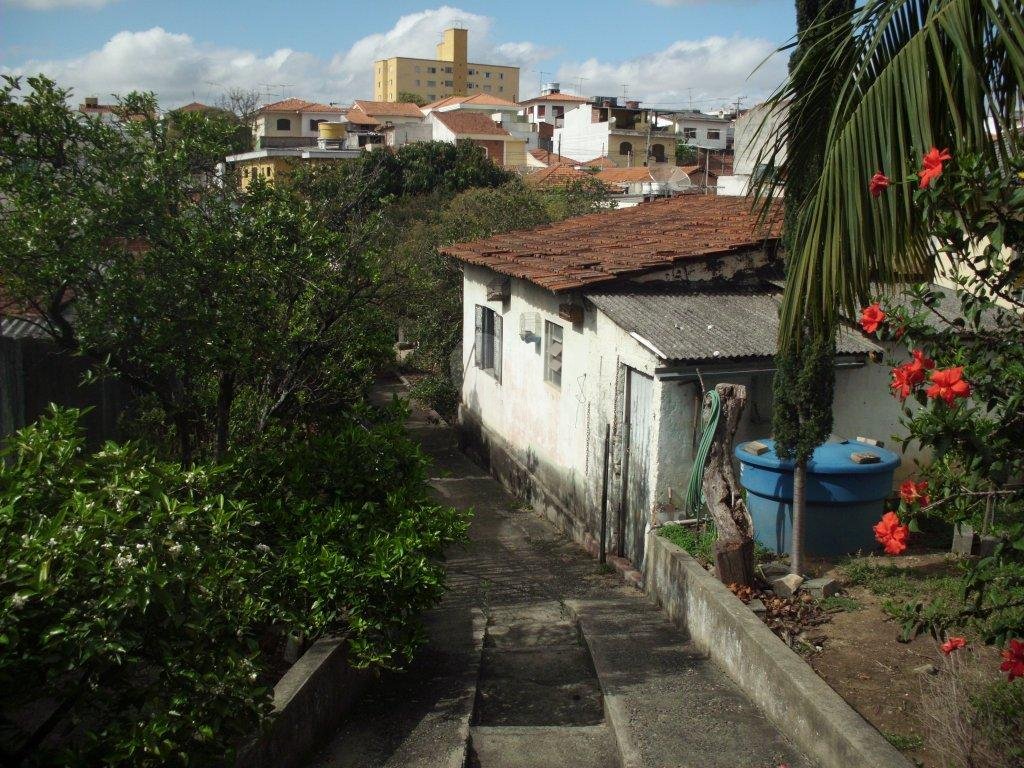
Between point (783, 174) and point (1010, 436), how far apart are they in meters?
1.98

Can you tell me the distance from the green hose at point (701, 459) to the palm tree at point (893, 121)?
4.21 metres

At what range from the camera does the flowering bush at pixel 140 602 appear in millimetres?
3750

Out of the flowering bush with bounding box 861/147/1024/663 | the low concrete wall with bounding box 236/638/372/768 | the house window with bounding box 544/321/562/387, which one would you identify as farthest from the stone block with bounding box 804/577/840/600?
the house window with bounding box 544/321/562/387

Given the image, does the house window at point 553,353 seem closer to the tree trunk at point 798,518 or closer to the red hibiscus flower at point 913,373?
the tree trunk at point 798,518

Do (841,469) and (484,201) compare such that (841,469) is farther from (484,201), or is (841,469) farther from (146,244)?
(484,201)

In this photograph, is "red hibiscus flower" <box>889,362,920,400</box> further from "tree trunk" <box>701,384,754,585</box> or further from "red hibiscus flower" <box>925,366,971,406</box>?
"tree trunk" <box>701,384,754,585</box>

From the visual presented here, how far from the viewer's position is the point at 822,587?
7832mm

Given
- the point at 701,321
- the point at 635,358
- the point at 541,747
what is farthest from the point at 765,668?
the point at 701,321

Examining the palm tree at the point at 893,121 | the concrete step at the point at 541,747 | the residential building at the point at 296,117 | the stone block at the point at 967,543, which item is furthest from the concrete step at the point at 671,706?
the residential building at the point at 296,117

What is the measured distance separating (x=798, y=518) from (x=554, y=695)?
2.53 m

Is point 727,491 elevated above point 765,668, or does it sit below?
above

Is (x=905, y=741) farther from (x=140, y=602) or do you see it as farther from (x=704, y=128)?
(x=704, y=128)

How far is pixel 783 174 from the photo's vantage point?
512cm

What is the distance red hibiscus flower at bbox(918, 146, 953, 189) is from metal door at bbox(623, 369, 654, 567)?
20.3 feet
